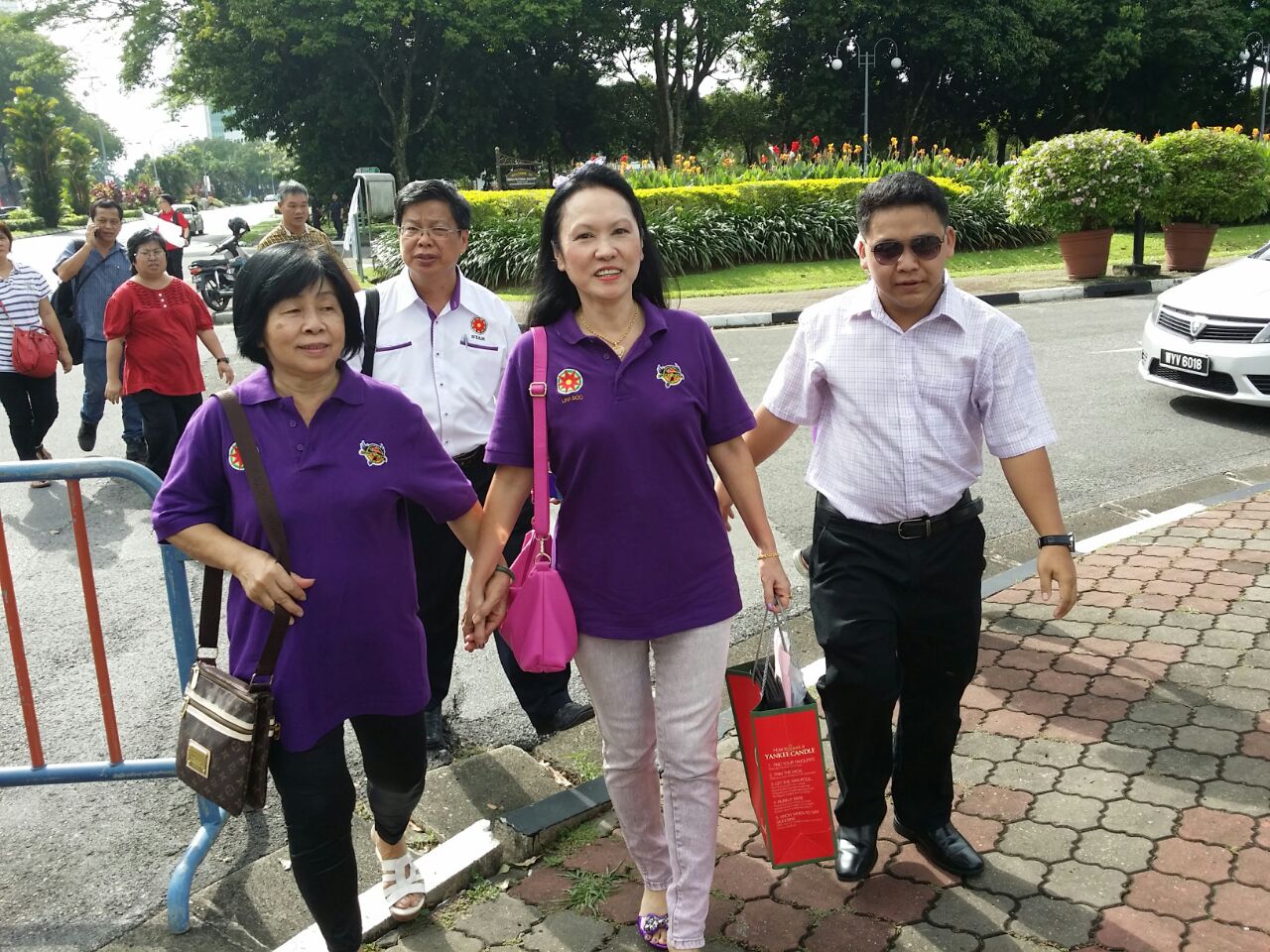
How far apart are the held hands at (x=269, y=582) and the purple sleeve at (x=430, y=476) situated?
315mm

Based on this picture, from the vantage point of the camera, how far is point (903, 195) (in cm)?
276

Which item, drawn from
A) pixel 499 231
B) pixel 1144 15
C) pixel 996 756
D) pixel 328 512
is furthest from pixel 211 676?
pixel 1144 15

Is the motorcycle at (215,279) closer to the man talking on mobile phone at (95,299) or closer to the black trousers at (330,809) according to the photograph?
the man talking on mobile phone at (95,299)

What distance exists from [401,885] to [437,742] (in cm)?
105

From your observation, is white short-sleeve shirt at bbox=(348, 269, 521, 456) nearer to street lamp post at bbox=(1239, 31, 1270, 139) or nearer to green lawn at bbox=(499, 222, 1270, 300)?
green lawn at bbox=(499, 222, 1270, 300)

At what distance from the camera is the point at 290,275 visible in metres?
2.42

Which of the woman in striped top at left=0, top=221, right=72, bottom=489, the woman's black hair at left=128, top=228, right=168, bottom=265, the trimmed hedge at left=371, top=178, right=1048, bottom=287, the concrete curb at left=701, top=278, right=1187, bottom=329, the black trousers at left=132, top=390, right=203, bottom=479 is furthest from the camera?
the trimmed hedge at left=371, top=178, right=1048, bottom=287

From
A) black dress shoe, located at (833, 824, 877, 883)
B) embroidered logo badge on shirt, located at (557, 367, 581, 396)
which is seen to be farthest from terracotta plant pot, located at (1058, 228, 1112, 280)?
embroidered logo badge on shirt, located at (557, 367, 581, 396)

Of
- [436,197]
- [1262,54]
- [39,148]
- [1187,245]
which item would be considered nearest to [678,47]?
[1262,54]

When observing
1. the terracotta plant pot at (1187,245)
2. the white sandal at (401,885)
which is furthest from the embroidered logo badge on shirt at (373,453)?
the terracotta plant pot at (1187,245)

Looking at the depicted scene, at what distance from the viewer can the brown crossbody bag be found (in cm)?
233

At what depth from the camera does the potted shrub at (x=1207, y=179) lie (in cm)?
1573

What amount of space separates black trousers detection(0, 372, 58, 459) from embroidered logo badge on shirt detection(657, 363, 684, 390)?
22.1ft

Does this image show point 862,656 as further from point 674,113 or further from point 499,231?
point 674,113
